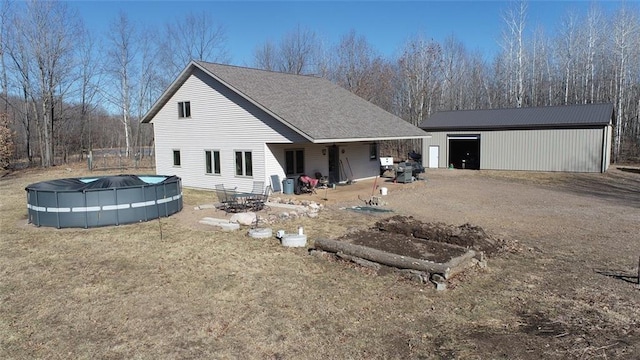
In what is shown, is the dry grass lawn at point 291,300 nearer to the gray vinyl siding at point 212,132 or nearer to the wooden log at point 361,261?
the wooden log at point 361,261

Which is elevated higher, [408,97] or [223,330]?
[408,97]

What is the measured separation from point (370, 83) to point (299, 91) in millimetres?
22746

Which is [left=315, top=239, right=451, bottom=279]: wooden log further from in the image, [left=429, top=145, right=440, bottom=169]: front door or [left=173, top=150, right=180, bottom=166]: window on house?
[left=429, top=145, right=440, bottom=169]: front door

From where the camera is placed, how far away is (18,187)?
23375 mm

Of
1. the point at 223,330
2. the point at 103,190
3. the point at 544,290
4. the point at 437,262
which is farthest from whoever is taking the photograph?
the point at 103,190

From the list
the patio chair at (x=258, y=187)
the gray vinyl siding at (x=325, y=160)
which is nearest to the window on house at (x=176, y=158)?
the patio chair at (x=258, y=187)

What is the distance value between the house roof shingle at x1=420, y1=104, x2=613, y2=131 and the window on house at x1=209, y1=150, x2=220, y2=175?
16931mm

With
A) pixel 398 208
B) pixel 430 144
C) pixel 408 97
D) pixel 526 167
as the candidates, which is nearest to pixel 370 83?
pixel 408 97

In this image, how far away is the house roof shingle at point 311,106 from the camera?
18.1 m

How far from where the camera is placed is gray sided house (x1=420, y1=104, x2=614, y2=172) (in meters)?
26.0

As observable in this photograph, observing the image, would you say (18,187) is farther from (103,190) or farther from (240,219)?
(240,219)

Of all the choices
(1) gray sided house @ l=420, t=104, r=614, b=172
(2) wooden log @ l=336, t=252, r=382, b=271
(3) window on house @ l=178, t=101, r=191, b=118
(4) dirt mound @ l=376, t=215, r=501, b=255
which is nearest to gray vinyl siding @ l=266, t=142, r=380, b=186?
(3) window on house @ l=178, t=101, r=191, b=118

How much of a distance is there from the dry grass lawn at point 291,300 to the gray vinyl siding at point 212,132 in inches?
278

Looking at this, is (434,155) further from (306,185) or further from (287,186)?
(287,186)
